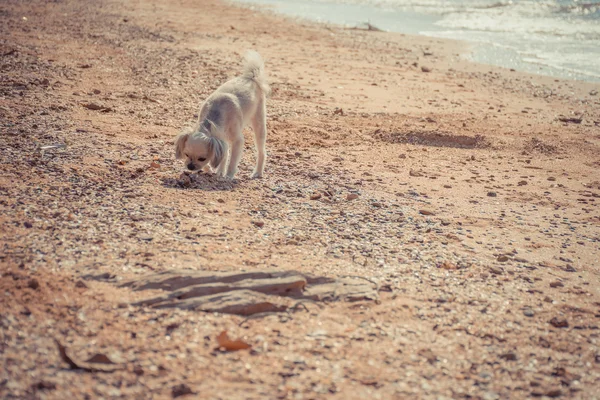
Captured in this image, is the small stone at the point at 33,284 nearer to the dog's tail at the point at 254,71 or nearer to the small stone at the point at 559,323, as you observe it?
the small stone at the point at 559,323

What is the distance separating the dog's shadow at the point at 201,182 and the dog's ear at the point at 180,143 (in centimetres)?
21

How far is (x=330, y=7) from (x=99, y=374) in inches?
1158

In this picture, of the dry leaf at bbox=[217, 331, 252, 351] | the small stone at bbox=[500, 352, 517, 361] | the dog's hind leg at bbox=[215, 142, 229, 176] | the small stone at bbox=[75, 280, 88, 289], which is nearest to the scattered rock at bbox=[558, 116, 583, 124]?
the dog's hind leg at bbox=[215, 142, 229, 176]

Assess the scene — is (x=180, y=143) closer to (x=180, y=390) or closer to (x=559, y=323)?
(x=180, y=390)

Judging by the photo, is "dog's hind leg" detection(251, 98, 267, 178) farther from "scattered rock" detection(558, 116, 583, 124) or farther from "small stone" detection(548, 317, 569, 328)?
"scattered rock" detection(558, 116, 583, 124)

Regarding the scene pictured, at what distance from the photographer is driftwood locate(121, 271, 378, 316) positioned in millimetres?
4246

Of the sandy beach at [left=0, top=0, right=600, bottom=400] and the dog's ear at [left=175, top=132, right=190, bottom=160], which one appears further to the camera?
the dog's ear at [left=175, top=132, right=190, bottom=160]

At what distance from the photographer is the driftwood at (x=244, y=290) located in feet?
13.9

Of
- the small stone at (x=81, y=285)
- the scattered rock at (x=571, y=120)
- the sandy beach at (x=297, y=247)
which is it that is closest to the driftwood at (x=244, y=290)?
the sandy beach at (x=297, y=247)

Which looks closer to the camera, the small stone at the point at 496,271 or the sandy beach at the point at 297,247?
the sandy beach at the point at 297,247

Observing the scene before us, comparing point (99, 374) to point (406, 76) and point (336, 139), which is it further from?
point (406, 76)

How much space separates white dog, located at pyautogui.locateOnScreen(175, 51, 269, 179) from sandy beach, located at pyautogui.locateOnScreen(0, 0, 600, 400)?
27 cm

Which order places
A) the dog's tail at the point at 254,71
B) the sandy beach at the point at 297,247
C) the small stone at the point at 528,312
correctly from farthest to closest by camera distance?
1. the dog's tail at the point at 254,71
2. the small stone at the point at 528,312
3. the sandy beach at the point at 297,247

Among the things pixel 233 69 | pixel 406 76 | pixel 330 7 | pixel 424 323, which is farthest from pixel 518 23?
pixel 424 323
